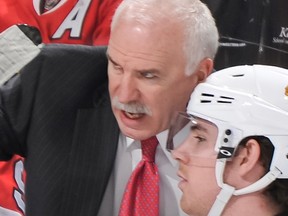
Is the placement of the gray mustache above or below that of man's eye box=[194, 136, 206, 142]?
below

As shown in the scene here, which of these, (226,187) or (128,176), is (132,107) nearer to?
(128,176)

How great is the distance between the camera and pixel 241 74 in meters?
1.21

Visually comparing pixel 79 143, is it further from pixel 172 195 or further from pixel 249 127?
pixel 249 127

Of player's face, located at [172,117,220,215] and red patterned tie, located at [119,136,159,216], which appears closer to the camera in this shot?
player's face, located at [172,117,220,215]

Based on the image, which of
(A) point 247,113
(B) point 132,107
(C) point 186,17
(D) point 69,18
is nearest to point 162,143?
(B) point 132,107

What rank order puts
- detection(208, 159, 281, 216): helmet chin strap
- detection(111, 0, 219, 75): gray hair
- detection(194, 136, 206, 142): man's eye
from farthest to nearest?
1. detection(111, 0, 219, 75): gray hair
2. detection(194, 136, 206, 142): man's eye
3. detection(208, 159, 281, 216): helmet chin strap

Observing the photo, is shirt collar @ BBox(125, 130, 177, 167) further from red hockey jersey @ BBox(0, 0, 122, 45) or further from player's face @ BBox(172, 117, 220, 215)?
red hockey jersey @ BBox(0, 0, 122, 45)

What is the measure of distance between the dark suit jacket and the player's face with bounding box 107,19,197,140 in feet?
0.35

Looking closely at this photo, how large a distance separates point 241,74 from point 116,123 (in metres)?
0.39

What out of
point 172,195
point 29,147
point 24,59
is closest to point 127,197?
point 172,195

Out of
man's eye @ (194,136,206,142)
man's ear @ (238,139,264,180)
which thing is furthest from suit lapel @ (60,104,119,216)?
man's ear @ (238,139,264,180)

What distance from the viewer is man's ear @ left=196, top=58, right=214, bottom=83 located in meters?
1.42

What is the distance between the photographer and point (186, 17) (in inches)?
54.2

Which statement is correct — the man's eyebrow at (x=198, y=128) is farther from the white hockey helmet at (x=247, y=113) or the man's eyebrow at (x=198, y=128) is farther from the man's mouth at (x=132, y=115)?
the man's mouth at (x=132, y=115)
